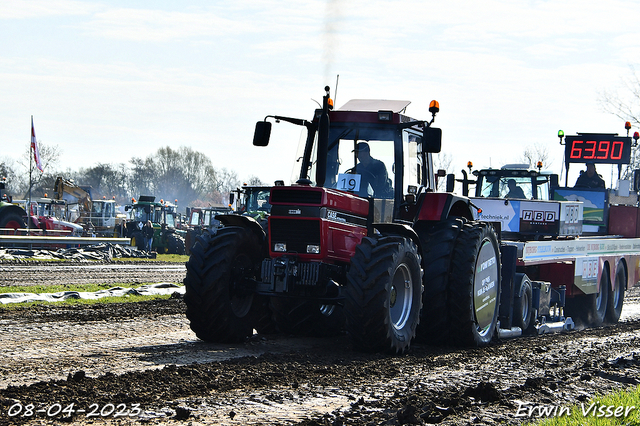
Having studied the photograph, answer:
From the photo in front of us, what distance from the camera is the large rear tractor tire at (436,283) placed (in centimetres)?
925

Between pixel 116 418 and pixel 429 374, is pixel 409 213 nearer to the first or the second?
pixel 429 374

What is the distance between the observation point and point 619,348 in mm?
10227

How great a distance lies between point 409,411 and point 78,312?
25.5 ft

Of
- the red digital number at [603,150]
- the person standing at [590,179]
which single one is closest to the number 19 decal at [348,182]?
the person standing at [590,179]

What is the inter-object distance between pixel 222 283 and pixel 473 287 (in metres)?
3.14

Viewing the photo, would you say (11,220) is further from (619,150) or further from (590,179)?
(619,150)

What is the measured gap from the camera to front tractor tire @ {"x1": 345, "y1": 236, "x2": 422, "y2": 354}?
7797mm

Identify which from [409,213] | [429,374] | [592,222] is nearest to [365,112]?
[409,213]

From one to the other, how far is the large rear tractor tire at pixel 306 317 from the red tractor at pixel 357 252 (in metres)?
0.01

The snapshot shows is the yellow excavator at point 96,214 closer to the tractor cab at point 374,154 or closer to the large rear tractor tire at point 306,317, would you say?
the large rear tractor tire at point 306,317

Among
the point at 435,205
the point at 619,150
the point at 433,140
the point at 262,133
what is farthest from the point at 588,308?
the point at 262,133

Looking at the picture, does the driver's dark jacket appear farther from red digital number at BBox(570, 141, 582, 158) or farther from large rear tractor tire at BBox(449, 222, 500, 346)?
red digital number at BBox(570, 141, 582, 158)

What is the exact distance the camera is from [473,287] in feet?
31.0

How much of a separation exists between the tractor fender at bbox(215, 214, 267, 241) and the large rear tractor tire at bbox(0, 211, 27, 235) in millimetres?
24627
